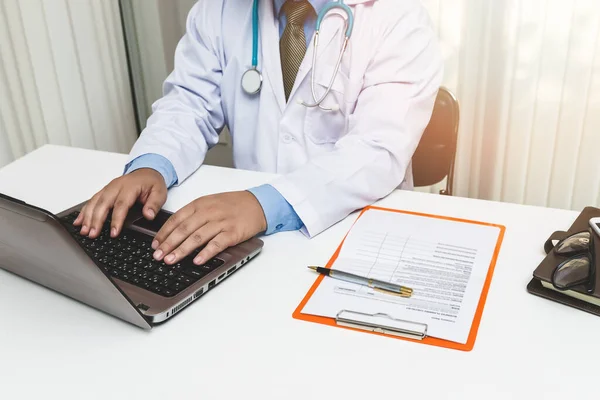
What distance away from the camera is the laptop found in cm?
67

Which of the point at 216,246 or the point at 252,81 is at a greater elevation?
the point at 252,81

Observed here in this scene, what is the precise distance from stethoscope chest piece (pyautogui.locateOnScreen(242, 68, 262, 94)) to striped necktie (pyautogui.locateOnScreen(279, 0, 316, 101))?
0.06 m

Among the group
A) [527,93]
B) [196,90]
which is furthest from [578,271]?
[527,93]

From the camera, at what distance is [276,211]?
985mm

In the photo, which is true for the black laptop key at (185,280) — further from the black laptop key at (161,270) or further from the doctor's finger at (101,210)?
the doctor's finger at (101,210)

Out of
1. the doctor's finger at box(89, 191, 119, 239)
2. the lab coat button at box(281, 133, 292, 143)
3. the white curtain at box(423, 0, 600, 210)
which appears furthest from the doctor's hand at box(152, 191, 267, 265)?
the white curtain at box(423, 0, 600, 210)

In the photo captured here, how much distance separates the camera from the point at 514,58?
1.79m

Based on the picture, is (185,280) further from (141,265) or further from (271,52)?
(271,52)

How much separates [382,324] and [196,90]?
0.85 m

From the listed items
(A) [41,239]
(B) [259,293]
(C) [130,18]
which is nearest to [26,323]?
(A) [41,239]

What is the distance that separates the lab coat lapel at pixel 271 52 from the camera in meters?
1.31

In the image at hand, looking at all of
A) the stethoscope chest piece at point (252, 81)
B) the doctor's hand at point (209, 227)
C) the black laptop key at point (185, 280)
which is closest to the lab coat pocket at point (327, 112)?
the stethoscope chest piece at point (252, 81)

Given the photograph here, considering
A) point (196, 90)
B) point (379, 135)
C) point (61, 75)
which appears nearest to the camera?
point (379, 135)

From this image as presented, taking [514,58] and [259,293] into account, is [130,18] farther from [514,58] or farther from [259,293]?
[259,293]
